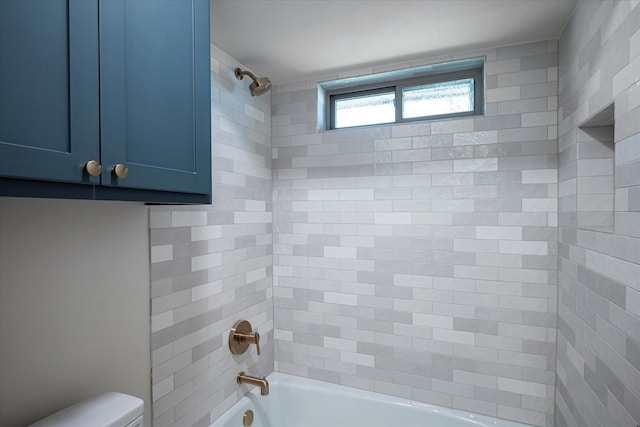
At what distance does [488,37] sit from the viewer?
170 centimetres

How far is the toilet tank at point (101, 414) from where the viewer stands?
3.14 feet

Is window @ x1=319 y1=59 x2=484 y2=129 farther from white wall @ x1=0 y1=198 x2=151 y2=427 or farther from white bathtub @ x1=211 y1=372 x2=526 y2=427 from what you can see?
white bathtub @ x1=211 y1=372 x2=526 y2=427

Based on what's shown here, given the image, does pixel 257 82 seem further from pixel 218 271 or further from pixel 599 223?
pixel 599 223

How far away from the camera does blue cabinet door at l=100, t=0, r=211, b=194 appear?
2.83ft

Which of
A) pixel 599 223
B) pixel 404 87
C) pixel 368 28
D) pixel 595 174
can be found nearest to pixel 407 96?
pixel 404 87

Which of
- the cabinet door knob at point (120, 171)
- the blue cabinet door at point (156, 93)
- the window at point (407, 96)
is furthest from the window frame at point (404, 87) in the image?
the cabinet door knob at point (120, 171)

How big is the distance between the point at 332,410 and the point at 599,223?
1.68 meters

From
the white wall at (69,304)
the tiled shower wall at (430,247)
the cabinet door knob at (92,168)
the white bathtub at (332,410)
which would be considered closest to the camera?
the cabinet door knob at (92,168)

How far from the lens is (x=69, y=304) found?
43.0 inches

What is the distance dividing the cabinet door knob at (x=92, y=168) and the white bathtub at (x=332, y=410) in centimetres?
149

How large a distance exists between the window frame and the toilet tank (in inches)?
68.0

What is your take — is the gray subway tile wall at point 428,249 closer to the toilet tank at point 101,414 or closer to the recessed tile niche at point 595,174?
the recessed tile niche at point 595,174

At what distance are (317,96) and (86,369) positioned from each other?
178cm

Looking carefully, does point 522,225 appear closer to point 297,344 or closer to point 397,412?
point 397,412
